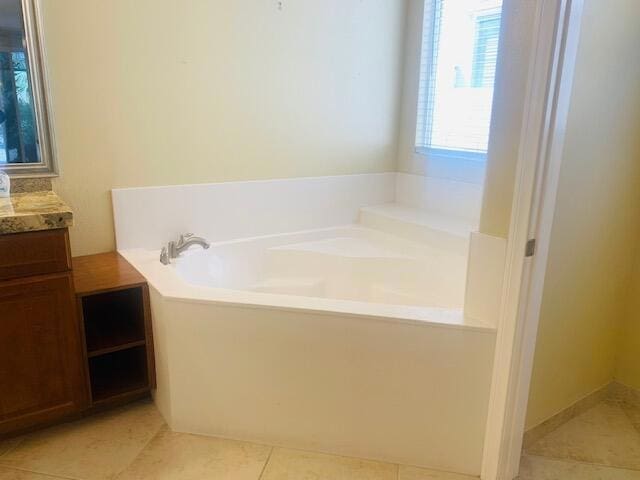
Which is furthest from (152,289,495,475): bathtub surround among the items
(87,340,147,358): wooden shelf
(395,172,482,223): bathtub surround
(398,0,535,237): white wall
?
(395,172,482,223): bathtub surround

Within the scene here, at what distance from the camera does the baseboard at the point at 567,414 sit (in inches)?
72.3

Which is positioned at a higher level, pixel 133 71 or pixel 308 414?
pixel 133 71

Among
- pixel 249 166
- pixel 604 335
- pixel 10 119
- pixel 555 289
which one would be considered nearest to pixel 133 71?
pixel 10 119

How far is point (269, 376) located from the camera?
68.7 inches

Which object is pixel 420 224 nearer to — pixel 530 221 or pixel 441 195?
pixel 441 195

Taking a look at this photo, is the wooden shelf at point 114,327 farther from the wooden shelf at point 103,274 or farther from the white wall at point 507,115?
the white wall at point 507,115

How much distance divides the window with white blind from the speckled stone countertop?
78.1 inches

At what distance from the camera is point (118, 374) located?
2.03 metres

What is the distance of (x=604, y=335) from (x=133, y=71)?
7.60 feet

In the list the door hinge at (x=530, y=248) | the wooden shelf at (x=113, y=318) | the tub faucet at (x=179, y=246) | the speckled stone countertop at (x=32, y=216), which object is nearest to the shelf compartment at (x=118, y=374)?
the wooden shelf at (x=113, y=318)

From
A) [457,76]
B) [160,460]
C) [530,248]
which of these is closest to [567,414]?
[530,248]

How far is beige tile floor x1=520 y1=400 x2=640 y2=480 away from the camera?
1.71 meters

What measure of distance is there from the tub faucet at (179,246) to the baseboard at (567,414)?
1.62 metres

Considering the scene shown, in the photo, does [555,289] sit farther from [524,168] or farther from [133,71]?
[133,71]
